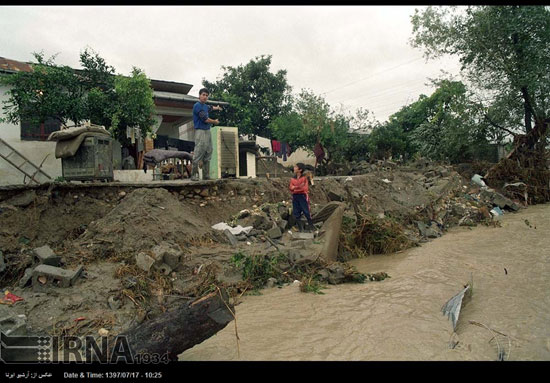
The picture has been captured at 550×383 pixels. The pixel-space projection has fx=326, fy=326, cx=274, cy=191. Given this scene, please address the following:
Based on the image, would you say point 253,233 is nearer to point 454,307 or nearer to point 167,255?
point 167,255

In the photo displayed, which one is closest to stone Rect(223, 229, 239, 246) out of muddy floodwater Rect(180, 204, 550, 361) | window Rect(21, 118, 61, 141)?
muddy floodwater Rect(180, 204, 550, 361)

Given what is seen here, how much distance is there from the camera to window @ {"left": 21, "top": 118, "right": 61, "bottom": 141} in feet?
34.6

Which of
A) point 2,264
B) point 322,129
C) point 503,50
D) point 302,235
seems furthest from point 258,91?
point 2,264

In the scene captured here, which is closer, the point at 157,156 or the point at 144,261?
the point at 144,261

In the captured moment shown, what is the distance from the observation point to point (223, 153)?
1031 cm

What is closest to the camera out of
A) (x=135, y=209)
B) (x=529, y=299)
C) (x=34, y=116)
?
(x=529, y=299)

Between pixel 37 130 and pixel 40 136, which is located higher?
pixel 37 130

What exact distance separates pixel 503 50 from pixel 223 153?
14215mm

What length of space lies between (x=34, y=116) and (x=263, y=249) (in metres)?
7.88

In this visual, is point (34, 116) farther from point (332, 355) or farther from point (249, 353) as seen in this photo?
point (332, 355)

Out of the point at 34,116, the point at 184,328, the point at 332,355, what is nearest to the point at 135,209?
the point at 184,328

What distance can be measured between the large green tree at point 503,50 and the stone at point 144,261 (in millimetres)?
16607

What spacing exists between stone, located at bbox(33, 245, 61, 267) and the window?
718cm
